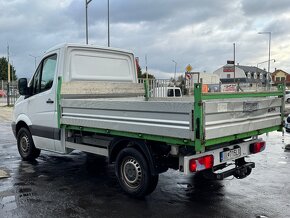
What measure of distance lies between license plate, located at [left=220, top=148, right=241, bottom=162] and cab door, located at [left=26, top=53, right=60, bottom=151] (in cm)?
321

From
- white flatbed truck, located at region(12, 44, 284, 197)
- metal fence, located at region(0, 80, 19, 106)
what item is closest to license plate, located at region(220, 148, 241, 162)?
white flatbed truck, located at region(12, 44, 284, 197)

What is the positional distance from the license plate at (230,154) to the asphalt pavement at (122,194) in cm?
68

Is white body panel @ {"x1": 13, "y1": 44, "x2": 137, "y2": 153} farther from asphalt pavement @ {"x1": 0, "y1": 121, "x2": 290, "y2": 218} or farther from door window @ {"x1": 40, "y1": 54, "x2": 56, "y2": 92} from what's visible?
asphalt pavement @ {"x1": 0, "y1": 121, "x2": 290, "y2": 218}

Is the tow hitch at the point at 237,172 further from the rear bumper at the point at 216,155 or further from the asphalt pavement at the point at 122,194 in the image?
the asphalt pavement at the point at 122,194

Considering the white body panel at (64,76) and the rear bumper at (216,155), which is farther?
the white body panel at (64,76)

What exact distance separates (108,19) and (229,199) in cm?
1982

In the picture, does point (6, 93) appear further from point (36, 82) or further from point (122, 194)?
point (122, 194)

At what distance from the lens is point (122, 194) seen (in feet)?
18.9

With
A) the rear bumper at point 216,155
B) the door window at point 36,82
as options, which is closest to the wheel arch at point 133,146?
the rear bumper at point 216,155

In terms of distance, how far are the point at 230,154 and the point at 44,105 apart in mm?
3783

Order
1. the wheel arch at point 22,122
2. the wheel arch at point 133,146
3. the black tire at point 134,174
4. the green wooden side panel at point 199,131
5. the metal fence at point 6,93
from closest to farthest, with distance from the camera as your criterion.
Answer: the green wooden side panel at point 199,131 → the wheel arch at point 133,146 → the black tire at point 134,174 → the wheel arch at point 22,122 → the metal fence at point 6,93

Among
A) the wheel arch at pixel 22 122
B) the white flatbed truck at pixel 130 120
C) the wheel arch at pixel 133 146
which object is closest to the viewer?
the white flatbed truck at pixel 130 120

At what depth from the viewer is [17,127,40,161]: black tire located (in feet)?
26.1

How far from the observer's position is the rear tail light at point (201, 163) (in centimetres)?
472
